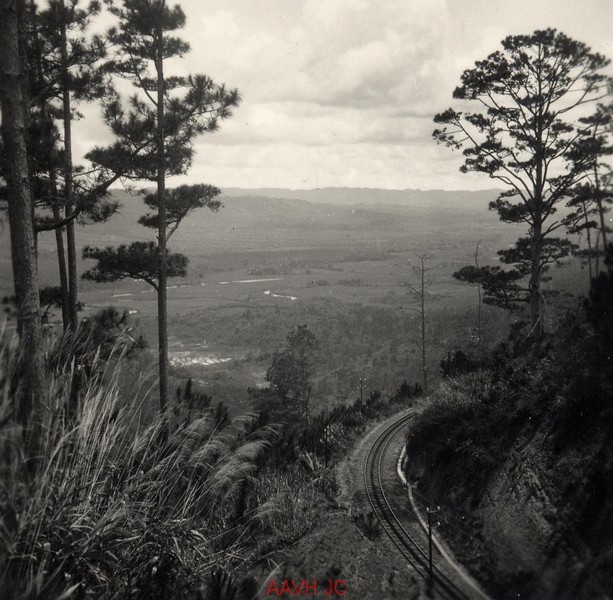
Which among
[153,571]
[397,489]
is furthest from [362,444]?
[153,571]

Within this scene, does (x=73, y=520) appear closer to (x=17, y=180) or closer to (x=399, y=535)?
(x=17, y=180)

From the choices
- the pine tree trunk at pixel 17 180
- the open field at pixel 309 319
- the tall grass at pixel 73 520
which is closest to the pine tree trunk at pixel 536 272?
the open field at pixel 309 319

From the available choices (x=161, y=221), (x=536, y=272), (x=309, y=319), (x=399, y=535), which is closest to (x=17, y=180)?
(x=161, y=221)

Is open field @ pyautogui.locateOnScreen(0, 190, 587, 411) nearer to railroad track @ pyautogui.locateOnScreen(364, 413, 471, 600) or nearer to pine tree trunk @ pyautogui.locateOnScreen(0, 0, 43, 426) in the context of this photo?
pine tree trunk @ pyautogui.locateOnScreen(0, 0, 43, 426)

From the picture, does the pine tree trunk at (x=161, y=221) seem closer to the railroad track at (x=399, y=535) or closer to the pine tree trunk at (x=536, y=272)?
the railroad track at (x=399, y=535)

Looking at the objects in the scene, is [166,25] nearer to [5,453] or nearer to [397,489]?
[5,453]

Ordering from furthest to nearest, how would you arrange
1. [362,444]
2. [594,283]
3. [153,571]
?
[362,444] < [594,283] < [153,571]
